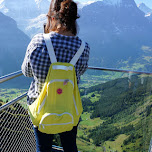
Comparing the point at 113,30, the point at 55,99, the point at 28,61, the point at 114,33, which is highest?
the point at 28,61

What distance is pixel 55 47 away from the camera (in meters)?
0.98

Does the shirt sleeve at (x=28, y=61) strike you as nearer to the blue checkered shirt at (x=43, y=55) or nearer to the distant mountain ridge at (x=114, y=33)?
the blue checkered shirt at (x=43, y=55)

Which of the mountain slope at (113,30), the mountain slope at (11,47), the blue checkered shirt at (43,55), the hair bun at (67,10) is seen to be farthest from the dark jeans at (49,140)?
the mountain slope at (113,30)

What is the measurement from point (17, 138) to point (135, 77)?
1.52 metres

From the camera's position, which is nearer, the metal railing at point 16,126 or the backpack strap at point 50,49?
the backpack strap at point 50,49

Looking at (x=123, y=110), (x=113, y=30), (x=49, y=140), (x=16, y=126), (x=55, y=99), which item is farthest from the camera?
(x=113, y=30)

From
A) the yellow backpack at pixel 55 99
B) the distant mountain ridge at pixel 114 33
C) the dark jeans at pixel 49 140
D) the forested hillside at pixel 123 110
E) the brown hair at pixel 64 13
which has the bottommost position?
the distant mountain ridge at pixel 114 33

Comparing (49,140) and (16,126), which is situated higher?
(49,140)

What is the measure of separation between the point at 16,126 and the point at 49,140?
0.85 meters

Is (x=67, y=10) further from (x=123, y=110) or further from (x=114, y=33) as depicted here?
(x=114, y=33)

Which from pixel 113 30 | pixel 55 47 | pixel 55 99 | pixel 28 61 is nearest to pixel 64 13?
pixel 55 47

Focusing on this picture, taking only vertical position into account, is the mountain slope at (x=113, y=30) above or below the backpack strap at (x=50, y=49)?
below

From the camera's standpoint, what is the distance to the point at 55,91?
0.96 m

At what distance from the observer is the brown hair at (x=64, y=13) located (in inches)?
39.6
